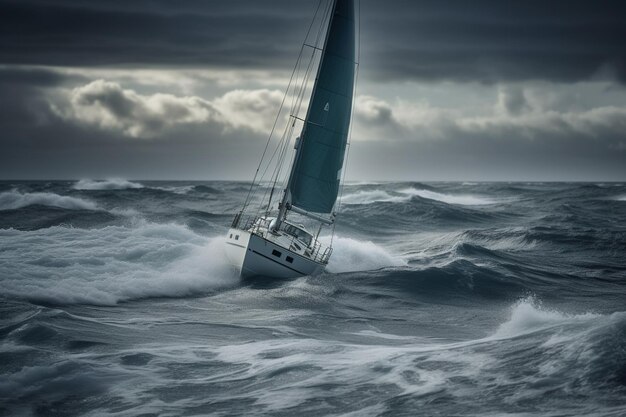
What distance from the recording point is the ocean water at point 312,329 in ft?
42.1

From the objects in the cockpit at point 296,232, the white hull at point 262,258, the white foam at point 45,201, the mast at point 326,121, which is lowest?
the white hull at point 262,258

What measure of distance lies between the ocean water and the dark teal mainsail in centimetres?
363

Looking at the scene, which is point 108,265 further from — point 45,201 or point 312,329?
point 45,201

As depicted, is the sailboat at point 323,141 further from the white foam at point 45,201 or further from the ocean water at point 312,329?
the white foam at point 45,201

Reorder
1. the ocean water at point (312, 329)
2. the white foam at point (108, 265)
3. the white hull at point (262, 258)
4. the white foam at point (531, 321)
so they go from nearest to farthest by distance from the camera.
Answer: the ocean water at point (312, 329) < the white foam at point (531, 321) < the white foam at point (108, 265) < the white hull at point (262, 258)

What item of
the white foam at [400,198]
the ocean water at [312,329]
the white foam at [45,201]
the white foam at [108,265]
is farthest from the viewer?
the white foam at [400,198]

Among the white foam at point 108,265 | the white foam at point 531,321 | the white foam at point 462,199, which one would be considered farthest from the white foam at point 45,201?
the white foam at point 531,321

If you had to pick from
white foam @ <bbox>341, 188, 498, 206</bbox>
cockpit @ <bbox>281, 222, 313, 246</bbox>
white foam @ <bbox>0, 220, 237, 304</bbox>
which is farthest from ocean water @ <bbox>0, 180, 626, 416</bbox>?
white foam @ <bbox>341, 188, 498, 206</bbox>

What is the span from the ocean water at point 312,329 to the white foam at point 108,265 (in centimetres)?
9

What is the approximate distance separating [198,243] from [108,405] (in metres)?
20.9

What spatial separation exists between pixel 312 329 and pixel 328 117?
37.8 ft

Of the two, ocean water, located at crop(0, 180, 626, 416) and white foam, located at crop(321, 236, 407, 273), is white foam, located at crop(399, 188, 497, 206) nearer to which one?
ocean water, located at crop(0, 180, 626, 416)

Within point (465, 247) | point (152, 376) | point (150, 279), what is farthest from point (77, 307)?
point (465, 247)

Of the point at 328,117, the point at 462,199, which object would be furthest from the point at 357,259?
the point at 462,199
